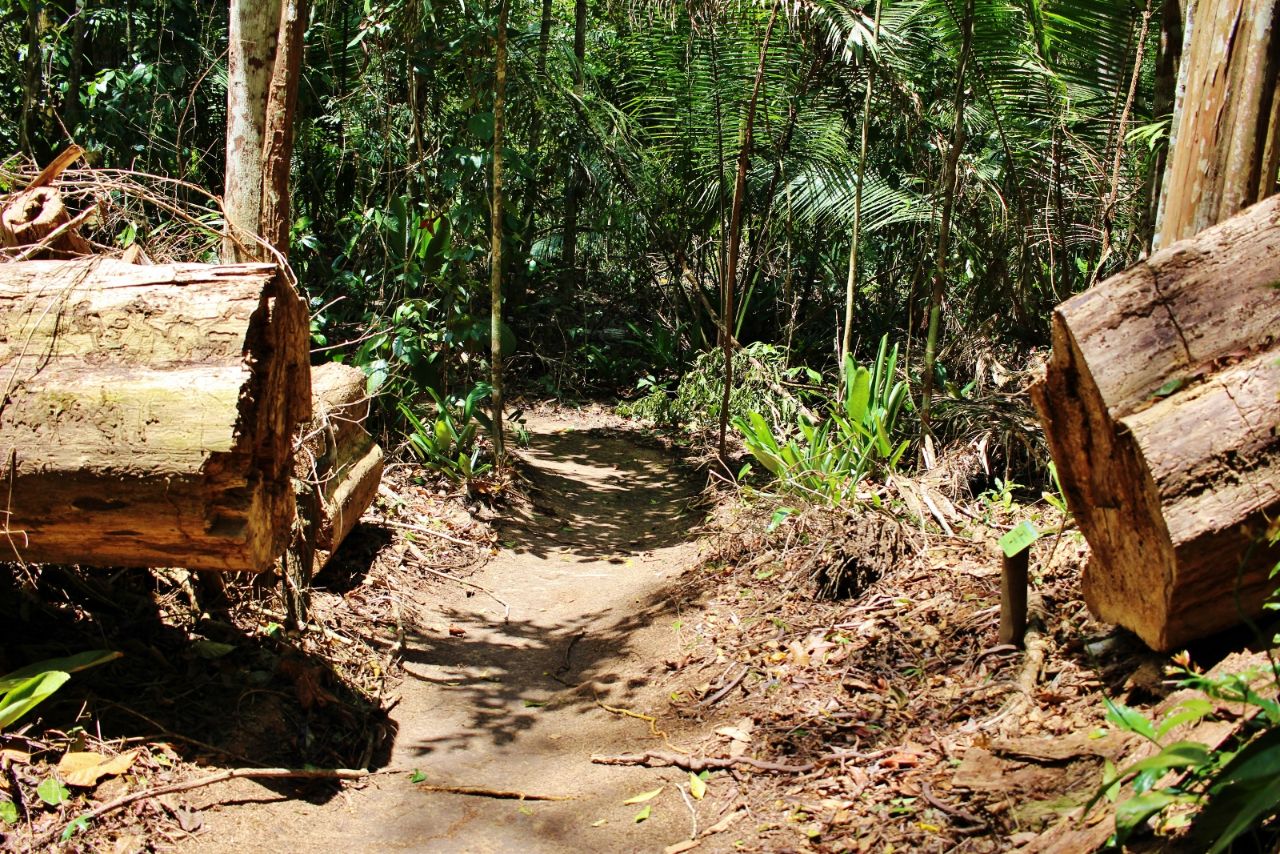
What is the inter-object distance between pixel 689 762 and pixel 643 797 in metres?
0.24

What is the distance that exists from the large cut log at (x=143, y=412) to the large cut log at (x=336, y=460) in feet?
4.15

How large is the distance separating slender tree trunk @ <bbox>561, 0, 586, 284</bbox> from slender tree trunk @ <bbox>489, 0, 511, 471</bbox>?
2226 millimetres

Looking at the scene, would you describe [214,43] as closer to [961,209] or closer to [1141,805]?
[961,209]

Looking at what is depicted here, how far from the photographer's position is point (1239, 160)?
11.0ft

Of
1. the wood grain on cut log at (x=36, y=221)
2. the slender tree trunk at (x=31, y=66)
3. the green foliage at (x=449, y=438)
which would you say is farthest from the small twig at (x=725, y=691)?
the slender tree trunk at (x=31, y=66)

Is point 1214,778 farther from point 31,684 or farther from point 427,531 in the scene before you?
point 427,531

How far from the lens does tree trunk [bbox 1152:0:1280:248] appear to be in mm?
3287

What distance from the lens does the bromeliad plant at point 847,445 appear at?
5.48 m

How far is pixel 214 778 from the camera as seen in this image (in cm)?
352

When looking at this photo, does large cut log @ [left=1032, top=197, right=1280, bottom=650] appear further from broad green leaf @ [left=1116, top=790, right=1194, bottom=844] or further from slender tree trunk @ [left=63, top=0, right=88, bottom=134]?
slender tree trunk @ [left=63, top=0, right=88, bottom=134]

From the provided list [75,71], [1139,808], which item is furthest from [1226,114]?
[75,71]

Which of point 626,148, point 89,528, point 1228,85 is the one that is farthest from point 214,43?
point 1228,85

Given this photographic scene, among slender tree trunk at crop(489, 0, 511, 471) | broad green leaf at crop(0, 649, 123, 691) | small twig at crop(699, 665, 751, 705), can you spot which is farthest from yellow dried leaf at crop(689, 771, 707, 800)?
slender tree trunk at crop(489, 0, 511, 471)

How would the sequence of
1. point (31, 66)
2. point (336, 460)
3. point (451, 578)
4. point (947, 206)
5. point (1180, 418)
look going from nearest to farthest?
point (1180, 418), point (336, 460), point (947, 206), point (451, 578), point (31, 66)
